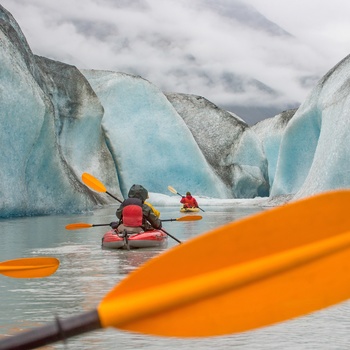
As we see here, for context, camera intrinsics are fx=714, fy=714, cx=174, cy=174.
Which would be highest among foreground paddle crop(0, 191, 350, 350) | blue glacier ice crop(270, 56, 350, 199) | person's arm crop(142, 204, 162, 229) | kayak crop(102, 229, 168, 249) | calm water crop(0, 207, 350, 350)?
blue glacier ice crop(270, 56, 350, 199)

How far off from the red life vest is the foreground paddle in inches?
265

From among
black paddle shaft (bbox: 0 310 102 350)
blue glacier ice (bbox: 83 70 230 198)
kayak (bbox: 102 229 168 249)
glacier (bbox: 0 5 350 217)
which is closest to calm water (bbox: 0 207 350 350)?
kayak (bbox: 102 229 168 249)

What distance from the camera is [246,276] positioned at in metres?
1.47

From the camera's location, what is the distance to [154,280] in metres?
1.49

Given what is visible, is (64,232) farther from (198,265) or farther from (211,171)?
(211,171)

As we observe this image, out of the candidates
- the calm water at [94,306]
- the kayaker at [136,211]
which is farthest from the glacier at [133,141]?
the calm water at [94,306]

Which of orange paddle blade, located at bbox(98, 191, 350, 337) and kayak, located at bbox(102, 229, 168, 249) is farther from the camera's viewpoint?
kayak, located at bbox(102, 229, 168, 249)

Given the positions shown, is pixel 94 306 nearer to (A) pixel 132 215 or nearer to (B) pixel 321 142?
(A) pixel 132 215

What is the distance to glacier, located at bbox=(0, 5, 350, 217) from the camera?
1723 cm

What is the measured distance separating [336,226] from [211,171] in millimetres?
31319

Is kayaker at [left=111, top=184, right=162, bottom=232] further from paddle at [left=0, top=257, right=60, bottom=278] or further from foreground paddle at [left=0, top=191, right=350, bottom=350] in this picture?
foreground paddle at [left=0, top=191, right=350, bottom=350]

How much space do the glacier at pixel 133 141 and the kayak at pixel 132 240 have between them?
8.42 meters

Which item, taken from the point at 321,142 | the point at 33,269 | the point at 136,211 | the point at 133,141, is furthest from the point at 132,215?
the point at 133,141

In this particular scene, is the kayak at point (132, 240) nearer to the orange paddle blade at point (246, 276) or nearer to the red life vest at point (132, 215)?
the red life vest at point (132, 215)
